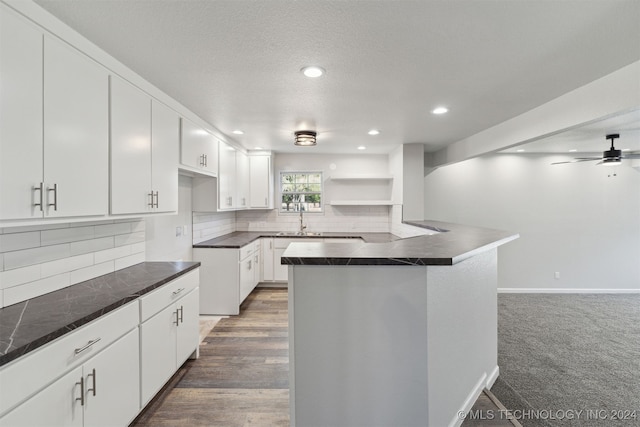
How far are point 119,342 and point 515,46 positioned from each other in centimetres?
284

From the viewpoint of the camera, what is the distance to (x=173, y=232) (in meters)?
3.42

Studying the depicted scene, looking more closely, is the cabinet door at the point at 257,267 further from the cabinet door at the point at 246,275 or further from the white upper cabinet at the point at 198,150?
the white upper cabinet at the point at 198,150

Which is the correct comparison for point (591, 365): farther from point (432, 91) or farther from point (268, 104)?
point (268, 104)

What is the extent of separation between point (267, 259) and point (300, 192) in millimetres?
1432

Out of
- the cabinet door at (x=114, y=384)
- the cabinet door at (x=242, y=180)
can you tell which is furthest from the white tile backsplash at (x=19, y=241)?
the cabinet door at (x=242, y=180)

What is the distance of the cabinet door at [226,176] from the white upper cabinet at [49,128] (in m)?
2.04

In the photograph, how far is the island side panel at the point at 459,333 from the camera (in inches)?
64.6

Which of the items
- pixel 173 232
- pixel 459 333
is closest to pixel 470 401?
pixel 459 333

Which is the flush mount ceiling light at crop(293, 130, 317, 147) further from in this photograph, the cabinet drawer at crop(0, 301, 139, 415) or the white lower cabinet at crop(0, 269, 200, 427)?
the cabinet drawer at crop(0, 301, 139, 415)

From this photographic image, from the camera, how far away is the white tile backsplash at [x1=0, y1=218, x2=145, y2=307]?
1603 mm

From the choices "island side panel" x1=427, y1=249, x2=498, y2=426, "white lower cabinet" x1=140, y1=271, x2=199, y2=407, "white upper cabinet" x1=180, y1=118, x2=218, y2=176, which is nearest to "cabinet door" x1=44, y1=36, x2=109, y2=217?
"white lower cabinet" x1=140, y1=271, x2=199, y2=407

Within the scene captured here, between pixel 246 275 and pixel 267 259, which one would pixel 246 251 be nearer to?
pixel 246 275

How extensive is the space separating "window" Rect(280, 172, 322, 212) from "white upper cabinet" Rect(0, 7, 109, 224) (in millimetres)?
3862

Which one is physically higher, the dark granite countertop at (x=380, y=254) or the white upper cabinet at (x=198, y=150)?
the white upper cabinet at (x=198, y=150)
